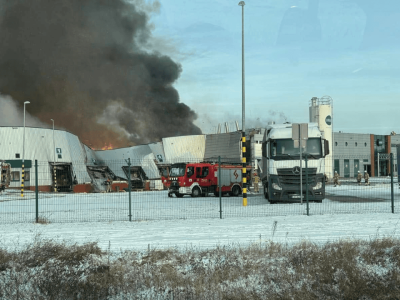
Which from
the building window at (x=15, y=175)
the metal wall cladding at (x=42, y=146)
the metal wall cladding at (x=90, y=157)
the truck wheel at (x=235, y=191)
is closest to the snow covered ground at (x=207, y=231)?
the truck wheel at (x=235, y=191)

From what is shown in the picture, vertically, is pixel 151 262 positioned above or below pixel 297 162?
below

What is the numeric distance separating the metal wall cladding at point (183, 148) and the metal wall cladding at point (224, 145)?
A: 1669 millimetres

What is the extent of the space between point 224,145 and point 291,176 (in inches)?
2368

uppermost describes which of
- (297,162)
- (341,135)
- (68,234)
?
(341,135)

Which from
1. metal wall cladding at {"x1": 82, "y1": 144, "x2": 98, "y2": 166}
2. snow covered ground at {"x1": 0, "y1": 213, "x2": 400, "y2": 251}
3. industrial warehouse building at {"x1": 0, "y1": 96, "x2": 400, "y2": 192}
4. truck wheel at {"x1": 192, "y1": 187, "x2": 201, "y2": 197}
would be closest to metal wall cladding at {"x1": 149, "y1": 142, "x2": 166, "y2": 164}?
industrial warehouse building at {"x1": 0, "y1": 96, "x2": 400, "y2": 192}

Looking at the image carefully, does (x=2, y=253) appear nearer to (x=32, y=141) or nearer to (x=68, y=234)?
(x=68, y=234)

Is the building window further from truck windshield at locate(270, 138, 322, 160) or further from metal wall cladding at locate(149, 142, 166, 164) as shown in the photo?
truck windshield at locate(270, 138, 322, 160)

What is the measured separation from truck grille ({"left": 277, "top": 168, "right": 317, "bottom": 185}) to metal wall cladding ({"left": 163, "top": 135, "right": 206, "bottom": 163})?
59.1 metres

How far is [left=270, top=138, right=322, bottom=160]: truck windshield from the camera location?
20047 mm

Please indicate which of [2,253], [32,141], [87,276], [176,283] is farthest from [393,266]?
[32,141]

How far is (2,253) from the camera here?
7980 millimetres

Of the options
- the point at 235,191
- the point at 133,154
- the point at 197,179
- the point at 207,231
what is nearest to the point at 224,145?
the point at 133,154

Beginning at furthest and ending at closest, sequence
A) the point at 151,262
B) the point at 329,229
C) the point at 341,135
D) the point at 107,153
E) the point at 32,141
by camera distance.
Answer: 1. the point at 341,135
2. the point at 107,153
3. the point at 32,141
4. the point at 329,229
5. the point at 151,262

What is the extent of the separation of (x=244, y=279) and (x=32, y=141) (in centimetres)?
6092
